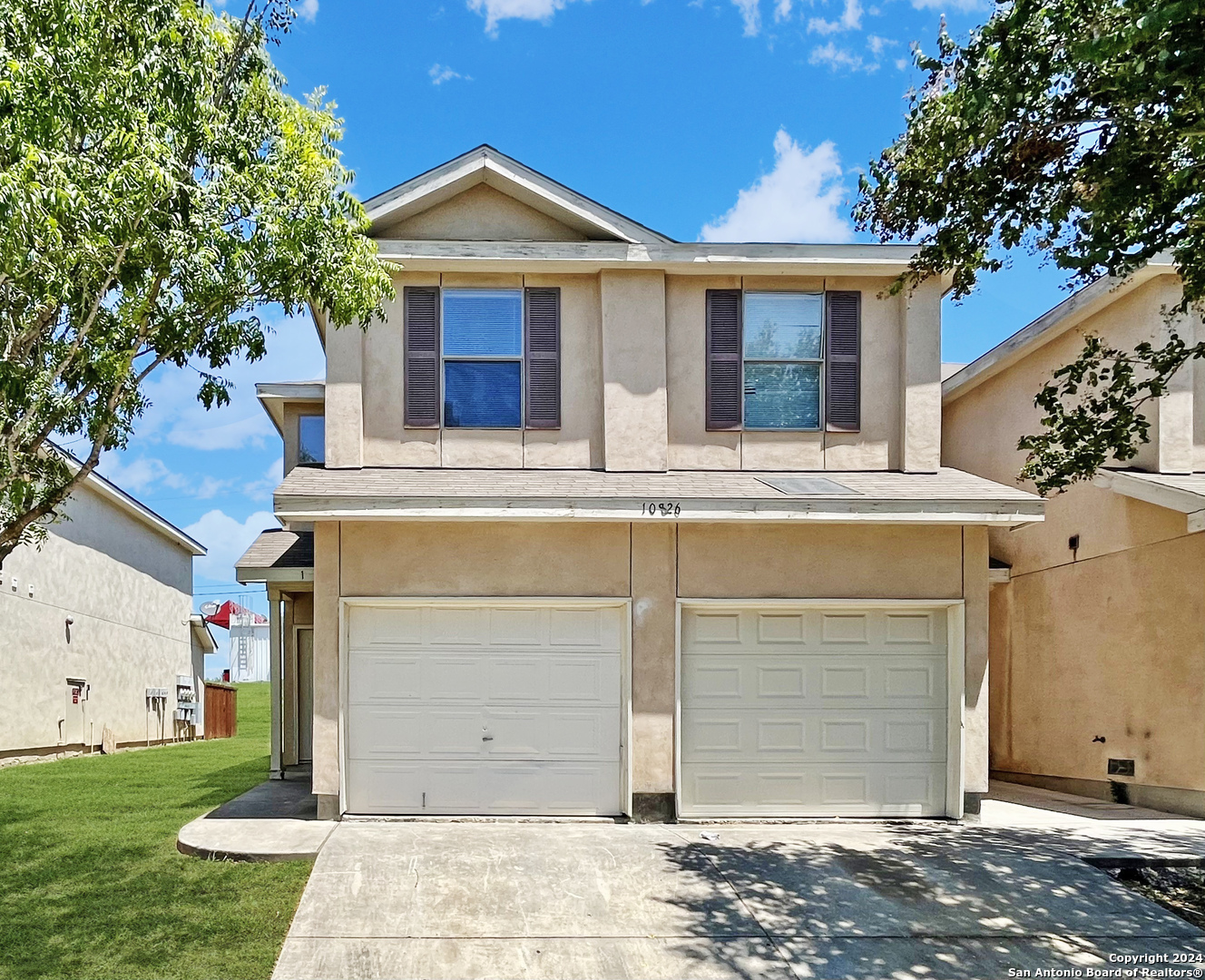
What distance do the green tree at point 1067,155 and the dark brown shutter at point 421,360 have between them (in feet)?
16.1

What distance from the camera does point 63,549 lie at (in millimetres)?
17609

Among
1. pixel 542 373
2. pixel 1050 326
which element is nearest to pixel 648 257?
pixel 542 373

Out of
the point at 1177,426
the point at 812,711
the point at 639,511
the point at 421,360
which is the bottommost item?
the point at 812,711

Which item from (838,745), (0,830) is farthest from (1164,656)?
(0,830)

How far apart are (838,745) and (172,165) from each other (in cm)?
829

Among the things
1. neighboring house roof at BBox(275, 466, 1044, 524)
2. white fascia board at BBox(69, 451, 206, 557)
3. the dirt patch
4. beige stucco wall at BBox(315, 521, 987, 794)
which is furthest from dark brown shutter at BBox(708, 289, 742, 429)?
white fascia board at BBox(69, 451, 206, 557)

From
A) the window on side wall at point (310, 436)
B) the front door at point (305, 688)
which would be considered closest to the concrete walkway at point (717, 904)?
the front door at point (305, 688)

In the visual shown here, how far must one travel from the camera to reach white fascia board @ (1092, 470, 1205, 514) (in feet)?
30.9

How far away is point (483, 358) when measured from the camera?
1026 cm

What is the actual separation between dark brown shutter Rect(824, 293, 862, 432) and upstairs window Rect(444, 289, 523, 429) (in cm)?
368

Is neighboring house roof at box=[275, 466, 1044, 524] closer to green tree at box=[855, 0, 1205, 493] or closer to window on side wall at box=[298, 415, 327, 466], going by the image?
green tree at box=[855, 0, 1205, 493]

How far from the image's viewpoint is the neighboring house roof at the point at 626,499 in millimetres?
8719

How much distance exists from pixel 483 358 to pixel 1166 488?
7.79 m

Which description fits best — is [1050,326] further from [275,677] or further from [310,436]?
[275,677]
